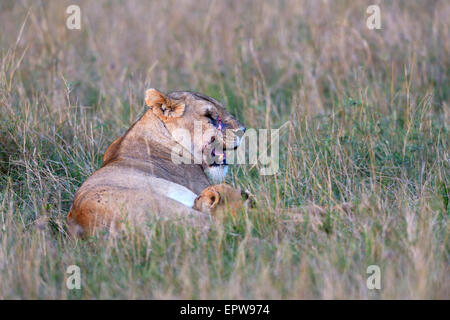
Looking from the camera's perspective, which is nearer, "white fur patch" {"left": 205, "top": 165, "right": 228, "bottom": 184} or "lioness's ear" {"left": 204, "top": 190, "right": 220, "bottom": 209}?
"lioness's ear" {"left": 204, "top": 190, "right": 220, "bottom": 209}

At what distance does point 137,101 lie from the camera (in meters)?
7.92

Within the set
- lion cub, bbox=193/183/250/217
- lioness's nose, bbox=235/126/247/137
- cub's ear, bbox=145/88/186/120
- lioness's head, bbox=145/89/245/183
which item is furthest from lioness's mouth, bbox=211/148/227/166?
lion cub, bbox=193/183/250/217

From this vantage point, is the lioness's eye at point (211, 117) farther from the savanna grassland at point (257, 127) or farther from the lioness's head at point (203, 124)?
the savanna grassland at point (257, 127)

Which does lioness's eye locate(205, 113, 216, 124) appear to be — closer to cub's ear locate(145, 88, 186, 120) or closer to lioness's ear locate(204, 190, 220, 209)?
cub's ear locate(145, 88, 186, 120)

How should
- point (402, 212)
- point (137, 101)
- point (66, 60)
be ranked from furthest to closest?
point (66, 60), point (137, 101), point (402, 212)

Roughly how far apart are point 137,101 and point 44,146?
1.65 meters

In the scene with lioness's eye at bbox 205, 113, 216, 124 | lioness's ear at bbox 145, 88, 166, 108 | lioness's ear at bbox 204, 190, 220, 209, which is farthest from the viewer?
lioness's eye at bbox 205, 113, 216, 124

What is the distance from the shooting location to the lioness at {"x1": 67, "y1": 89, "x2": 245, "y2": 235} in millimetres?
4676

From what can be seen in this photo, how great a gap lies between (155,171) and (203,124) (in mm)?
683

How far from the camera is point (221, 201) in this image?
4.85m

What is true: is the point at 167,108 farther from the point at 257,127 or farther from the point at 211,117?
the point at 257,127

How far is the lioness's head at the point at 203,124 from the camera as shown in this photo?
18.8 ft

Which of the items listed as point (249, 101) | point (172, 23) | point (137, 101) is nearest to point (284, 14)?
point (172, 23)
